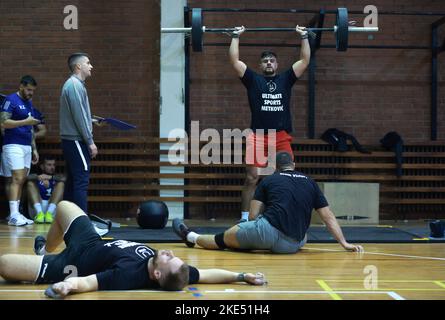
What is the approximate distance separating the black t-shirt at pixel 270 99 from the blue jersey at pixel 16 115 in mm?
2678

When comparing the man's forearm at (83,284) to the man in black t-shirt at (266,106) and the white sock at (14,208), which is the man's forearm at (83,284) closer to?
the man in black t-shirt at (266,106)

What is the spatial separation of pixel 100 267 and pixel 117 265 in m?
0.13

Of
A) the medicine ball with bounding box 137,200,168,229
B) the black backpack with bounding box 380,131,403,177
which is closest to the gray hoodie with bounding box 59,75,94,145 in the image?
the medicine ball with bounding box 137,200,168,229

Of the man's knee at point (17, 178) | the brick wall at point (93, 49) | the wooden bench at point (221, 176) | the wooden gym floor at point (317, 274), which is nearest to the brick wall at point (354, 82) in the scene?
the wooden bench at point (221, 176)

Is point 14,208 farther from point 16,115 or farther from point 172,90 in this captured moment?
point 172,90

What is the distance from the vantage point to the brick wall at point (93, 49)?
344 inches

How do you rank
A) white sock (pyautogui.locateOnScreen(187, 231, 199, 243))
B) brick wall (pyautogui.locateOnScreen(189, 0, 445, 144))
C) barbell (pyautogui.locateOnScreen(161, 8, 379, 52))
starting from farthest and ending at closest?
brick wall (pyautogui.locateOnScreen(189, 0, 445, 144)) → barbell (pyautogui.locateOnScreen(161, 8, 379, 52)) → white sock (pyautogui.locateOnScreen(187, 231, 199, 243))

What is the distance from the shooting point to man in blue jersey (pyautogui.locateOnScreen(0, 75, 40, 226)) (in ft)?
25.6

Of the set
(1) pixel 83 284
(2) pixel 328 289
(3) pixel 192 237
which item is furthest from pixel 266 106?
(1) pixel 83 284

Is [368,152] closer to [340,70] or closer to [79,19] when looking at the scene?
[340,70]

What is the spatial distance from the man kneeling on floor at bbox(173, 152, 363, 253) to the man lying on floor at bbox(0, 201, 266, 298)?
3.94 ft

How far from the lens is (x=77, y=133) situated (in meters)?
6.14

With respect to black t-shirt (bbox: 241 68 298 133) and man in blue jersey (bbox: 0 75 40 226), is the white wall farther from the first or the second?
black t-shirt (bbox: 241 68 298 133)
